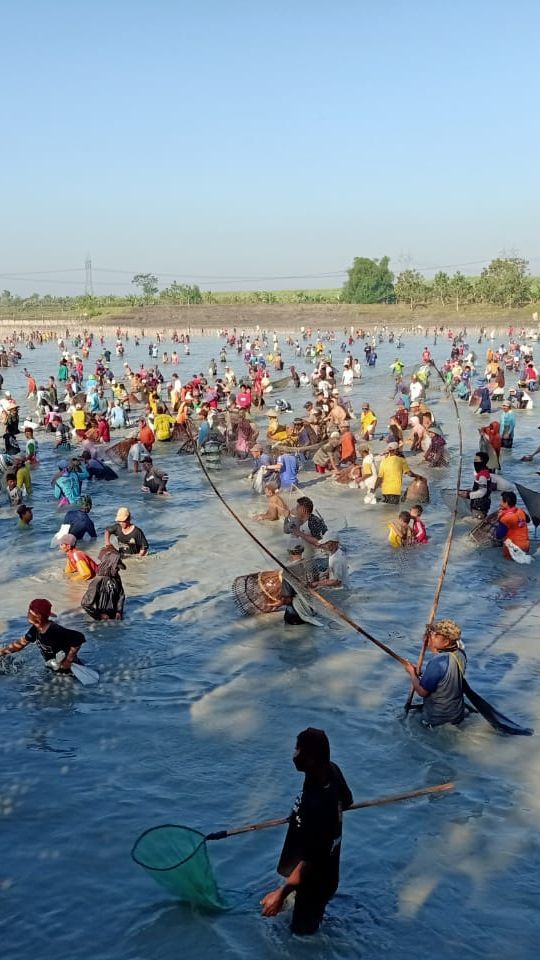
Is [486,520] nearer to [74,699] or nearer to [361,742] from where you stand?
[361,742]

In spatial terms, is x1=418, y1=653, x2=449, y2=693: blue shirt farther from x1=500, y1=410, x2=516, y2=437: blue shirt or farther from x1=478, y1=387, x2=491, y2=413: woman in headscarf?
x1=478, y1=387, x2=491, y2=413: woman in headscarf

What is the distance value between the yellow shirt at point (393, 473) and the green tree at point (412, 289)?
265 feet

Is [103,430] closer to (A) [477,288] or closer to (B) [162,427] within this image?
(B) [162,427]

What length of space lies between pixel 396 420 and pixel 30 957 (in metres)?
19.1

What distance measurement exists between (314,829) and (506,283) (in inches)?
3580

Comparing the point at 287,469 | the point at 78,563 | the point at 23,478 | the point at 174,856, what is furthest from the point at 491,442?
the point at 174,856

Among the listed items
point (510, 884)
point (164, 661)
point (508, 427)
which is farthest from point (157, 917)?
point (508, 427)

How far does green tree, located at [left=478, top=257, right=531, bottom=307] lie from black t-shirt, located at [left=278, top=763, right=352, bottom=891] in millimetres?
89758

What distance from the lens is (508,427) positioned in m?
21.9

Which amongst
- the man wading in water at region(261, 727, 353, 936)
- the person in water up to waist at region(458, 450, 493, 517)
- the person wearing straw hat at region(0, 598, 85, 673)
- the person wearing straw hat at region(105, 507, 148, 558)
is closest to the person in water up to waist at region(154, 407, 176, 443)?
the person wearing straw hat at region(105, 507, 148, 558)

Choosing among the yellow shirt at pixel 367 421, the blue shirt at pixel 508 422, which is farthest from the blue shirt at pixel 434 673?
the yellow shirt at pixel 367 421

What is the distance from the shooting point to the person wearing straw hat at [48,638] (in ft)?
26.7

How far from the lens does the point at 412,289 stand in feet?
313

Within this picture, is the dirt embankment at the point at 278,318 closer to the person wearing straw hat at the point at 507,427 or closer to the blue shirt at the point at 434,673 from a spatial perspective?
the person wearing straw hat at the point at 507,427
